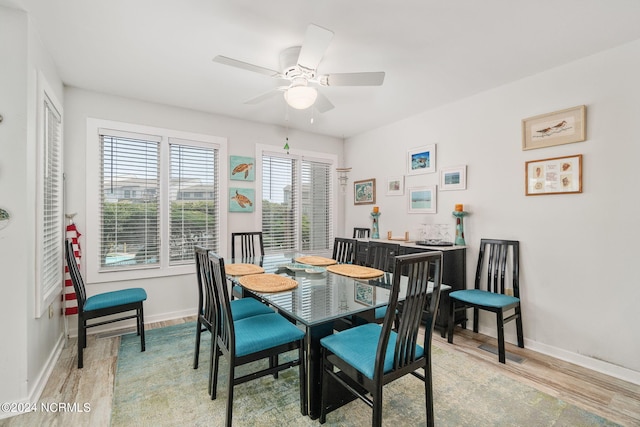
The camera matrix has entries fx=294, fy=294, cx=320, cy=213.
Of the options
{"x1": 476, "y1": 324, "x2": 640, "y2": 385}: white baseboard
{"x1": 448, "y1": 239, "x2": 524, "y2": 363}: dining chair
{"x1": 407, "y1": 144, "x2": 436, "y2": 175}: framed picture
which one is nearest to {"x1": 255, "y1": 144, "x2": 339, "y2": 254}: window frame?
{"x1": 407, "y1": 144, "x2": 436, "y2": 175}: framed picture

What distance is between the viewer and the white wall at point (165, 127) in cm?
310

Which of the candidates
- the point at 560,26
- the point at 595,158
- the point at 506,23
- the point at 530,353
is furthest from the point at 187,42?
the point at 530,353

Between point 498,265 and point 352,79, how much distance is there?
234cm

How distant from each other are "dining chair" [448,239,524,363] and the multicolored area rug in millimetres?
530

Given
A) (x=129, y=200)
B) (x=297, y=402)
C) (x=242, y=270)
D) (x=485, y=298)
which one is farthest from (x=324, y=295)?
(x=129, y=200)

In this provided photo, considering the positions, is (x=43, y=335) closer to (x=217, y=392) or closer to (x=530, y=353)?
(x=217, y=392)

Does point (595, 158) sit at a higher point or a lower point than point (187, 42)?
lower

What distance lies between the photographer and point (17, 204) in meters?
1.94

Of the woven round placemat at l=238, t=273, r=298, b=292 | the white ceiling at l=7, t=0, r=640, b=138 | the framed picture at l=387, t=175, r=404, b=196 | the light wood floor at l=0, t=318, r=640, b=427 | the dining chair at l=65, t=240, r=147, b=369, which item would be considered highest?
the white ceiling at l=7, t=0, r=640, b=138

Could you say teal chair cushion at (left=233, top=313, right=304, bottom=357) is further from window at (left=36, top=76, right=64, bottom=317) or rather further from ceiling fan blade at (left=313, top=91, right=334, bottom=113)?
ceiling fan blade at (left=313, top=91, right=334, bottom=113)

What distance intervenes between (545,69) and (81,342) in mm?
4683

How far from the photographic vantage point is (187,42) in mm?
2275

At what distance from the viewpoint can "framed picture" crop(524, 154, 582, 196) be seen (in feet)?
8.36

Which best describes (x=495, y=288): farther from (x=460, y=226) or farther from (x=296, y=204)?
(x=296, y=204)
